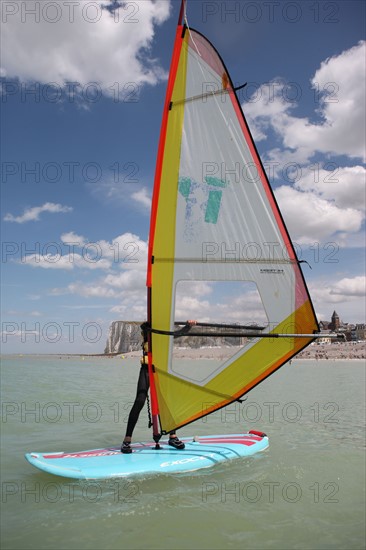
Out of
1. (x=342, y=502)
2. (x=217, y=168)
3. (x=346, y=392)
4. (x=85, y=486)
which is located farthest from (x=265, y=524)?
(x=346, y=392)

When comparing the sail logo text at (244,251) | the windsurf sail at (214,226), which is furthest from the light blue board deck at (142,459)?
the sail logo text at (244,251)

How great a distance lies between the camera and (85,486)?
6223 millimetres

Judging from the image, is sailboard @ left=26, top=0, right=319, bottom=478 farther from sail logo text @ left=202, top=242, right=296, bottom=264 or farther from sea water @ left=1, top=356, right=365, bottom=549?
sea water @ left=1, top=356, right=365, bottom=549

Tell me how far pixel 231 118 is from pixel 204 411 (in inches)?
172

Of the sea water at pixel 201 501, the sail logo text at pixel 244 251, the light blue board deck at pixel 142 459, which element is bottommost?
the sea water at pixel 201 501

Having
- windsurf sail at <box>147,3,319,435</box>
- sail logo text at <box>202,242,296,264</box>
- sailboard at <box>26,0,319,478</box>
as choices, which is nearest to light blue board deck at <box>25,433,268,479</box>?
sailboard at <box>26,0,319,478</box>

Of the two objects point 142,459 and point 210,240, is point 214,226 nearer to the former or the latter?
point 210,240

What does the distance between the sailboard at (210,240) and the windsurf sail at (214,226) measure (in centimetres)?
1

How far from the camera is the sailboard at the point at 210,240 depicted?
6.27m

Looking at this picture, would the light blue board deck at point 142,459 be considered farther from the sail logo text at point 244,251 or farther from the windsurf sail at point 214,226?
the sail logo text at point 244,251

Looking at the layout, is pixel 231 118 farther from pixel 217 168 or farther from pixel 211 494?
pixel 211 494

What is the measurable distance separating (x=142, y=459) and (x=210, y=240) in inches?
143

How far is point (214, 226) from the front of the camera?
20.9 ft

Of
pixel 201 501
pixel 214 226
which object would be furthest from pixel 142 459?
pixel 214 226
